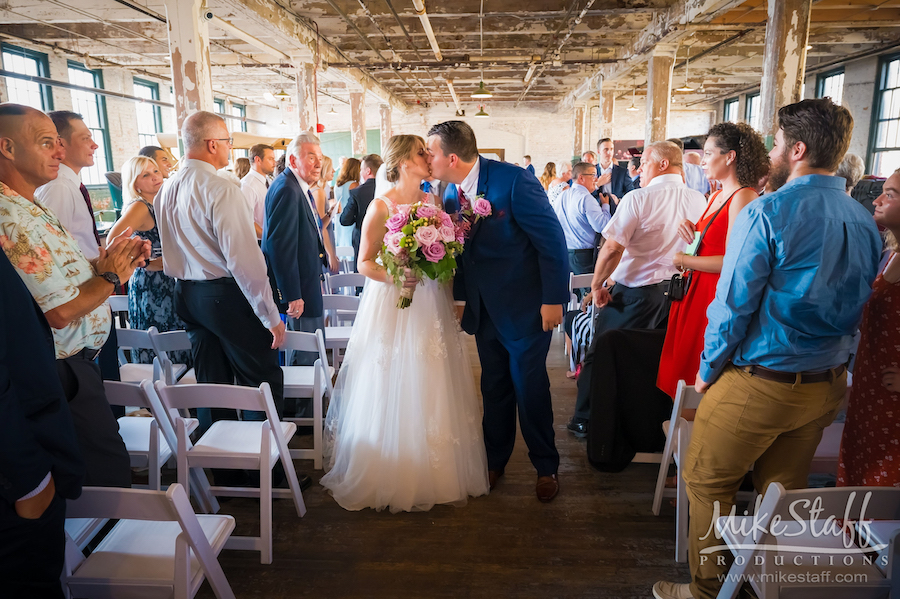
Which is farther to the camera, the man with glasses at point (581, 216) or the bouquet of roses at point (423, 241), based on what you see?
the man with glasses at point (581, 216)

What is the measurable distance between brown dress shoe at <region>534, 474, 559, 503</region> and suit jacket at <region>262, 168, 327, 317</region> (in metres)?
1.93

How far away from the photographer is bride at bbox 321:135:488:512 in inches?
113

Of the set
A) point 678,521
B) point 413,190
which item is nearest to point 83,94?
point 413,190

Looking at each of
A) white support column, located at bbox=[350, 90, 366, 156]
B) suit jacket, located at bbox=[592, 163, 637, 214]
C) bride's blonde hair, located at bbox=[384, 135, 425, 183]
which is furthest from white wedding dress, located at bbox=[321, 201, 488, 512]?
white support column, located at bbox=[350, 90, 366, 156]

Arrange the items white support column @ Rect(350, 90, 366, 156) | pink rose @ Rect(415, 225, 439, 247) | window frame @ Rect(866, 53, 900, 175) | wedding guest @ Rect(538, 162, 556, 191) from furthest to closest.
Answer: white support column @ Rect(350, 90, 366, 156), window frame @ Rect(866, 53, 900, 175), wedding guest @ Rect(538, 162, 556, 191), pink rose @ Rect(415, 225, 439, 247)

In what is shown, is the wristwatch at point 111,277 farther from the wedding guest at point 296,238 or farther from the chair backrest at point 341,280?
the chair backrest at point 341,280

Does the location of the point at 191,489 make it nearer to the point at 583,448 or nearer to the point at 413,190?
the point at 413,190

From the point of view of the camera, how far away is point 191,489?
108 inches

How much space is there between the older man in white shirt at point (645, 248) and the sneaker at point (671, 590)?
55.0 inches

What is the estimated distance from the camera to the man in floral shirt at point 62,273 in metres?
1.73

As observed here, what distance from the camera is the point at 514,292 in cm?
282

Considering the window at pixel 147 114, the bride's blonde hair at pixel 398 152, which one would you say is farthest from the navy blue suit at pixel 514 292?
the window at pixel 147 114

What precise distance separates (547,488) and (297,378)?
164 centimetres

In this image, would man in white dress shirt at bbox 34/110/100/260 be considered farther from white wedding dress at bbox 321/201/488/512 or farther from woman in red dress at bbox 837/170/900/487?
woman in red dress at bbox 837/170/900/487
